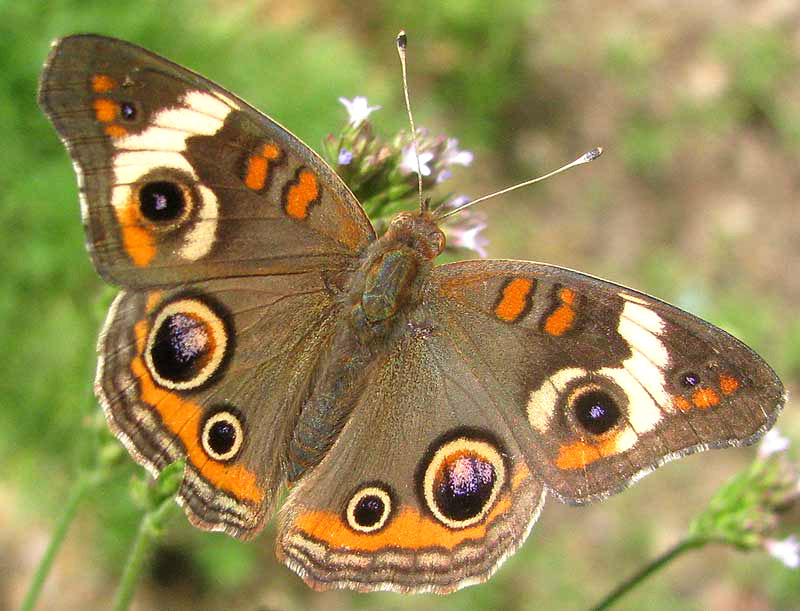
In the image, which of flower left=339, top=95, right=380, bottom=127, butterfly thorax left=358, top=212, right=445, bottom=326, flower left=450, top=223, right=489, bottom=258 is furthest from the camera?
flower left=450, top=223, right=489, bottom=258

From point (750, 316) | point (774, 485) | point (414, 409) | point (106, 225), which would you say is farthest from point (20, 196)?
point (750, 316)

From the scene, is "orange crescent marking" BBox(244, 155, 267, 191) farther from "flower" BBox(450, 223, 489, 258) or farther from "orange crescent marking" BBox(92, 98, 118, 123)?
"flower" BBox(450, 223, 489, 258)

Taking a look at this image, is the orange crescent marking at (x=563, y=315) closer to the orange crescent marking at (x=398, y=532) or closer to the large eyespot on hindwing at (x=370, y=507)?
the orange crescent marking at (x=398, y=532)

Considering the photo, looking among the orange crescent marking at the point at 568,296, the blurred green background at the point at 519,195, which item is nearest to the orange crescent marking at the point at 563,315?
the orange crescent marking at the point at 568,296

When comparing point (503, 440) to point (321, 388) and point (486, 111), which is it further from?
point (486, 111)

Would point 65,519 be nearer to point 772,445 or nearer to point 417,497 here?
point 417,497

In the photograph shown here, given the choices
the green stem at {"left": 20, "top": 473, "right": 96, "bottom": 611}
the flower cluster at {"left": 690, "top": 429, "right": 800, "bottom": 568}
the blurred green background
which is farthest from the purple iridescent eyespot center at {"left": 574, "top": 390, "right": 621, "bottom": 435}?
the blurred green background
